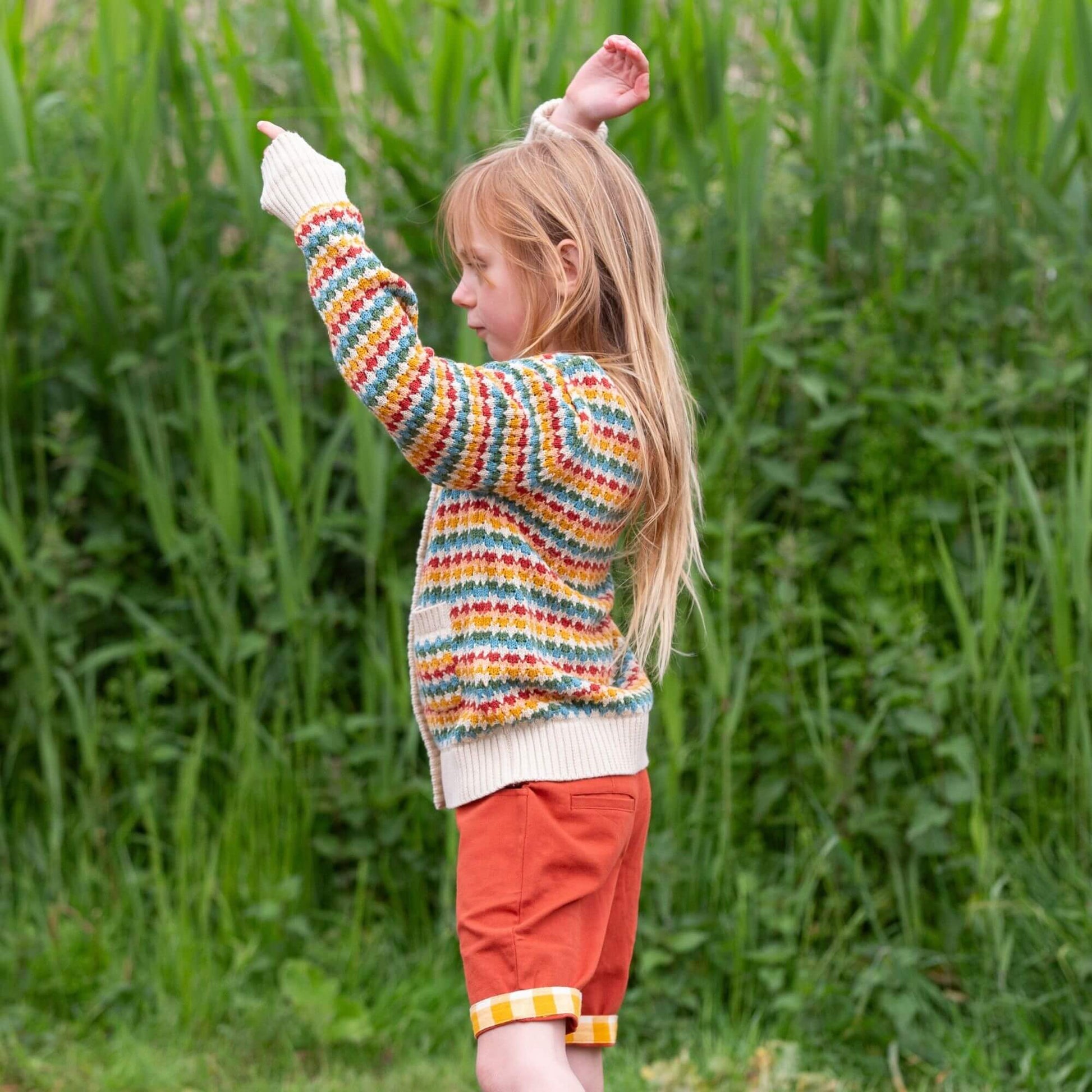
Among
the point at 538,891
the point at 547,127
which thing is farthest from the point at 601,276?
the point at 538,891

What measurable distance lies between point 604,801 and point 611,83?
3.11 ft

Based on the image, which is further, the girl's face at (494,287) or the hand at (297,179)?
the girl's face at (494,287)

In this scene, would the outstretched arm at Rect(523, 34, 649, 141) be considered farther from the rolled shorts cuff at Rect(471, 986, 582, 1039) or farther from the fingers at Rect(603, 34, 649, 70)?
the rolled shorts cuff at Rect(471, 986, 582, 1039)

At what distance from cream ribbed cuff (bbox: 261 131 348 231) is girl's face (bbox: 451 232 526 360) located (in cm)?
21

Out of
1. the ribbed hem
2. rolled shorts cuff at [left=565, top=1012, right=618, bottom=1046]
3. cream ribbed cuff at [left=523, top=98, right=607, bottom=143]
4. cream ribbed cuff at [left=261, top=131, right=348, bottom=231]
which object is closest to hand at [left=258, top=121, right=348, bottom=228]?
cream ribbed cuff at [left=261, top=131, right=348, bottom=231]

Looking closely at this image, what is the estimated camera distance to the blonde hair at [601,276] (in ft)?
5.98

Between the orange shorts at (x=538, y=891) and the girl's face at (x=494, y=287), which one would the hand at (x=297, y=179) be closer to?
the girl's face at (x=494, y=287)

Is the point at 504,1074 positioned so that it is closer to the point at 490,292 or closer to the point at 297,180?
the point at 490,292

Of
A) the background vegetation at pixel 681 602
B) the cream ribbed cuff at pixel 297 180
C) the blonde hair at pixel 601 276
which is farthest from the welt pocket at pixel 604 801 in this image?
the background vegetation at pixel 681 602

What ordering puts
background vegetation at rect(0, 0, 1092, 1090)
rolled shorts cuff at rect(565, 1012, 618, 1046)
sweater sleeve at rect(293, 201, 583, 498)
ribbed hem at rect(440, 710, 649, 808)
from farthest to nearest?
1. background vegetation at rect(0, 0, 1092, 1090)
2. rolled shorts cuff at rect(565, 1012, 618, 1046)
3. ribbed hem at rect(440, 710, 649, 808)
4. sweater sleeve at rect(293, 201, 583, 498)

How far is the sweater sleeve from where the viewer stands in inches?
64.0

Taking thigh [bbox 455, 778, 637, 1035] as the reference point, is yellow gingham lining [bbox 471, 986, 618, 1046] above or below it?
below

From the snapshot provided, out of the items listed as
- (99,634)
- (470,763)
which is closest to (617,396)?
(470,763)

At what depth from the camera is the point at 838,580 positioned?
2.94 meters
